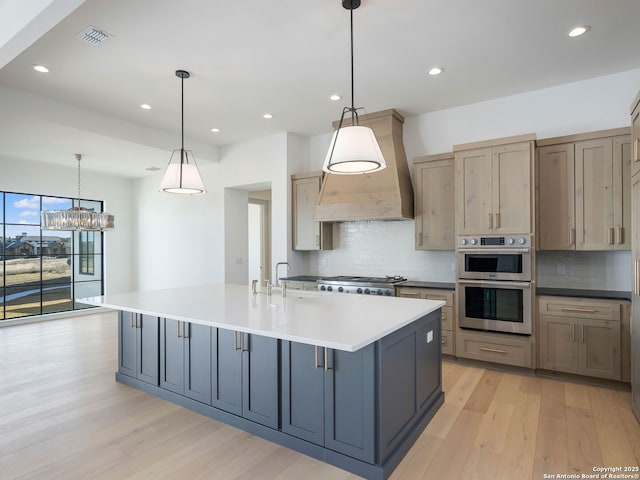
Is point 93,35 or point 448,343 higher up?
point 93,35

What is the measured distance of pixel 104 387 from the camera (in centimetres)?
342

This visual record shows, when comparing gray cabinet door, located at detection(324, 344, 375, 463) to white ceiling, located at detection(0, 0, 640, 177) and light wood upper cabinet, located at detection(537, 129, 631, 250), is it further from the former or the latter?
light wood upper cabinet, located at detection(537, 129, 631, 250)

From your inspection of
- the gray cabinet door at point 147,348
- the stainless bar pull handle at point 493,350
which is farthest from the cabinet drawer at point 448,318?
the gray cabinet door at point 147,348

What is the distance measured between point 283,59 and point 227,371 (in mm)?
2727

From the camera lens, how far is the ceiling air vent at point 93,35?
2779mm

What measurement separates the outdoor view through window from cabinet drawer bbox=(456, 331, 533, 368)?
22.0 ft

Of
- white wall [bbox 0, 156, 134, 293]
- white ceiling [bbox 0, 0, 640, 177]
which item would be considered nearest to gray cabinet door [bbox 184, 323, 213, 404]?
white ceiling [bbox 0, 0, 640, 177]

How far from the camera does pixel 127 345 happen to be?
3.49 m

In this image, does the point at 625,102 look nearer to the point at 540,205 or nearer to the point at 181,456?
the point at 540,205

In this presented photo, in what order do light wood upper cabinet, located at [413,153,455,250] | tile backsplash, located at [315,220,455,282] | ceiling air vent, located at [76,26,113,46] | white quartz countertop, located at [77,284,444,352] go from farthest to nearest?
tile backsplash, located at [315,220,455,282]
light wood upper cabinet, located at [413,153,455,250]
ceiling air vent, located at [76,26,113,46]
white quartz countertop, located at [77,284,444,352]

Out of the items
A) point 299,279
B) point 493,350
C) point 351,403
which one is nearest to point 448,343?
point 493,350

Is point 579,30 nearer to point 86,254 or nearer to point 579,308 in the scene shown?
point 579,308

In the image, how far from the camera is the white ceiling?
264 centimetres

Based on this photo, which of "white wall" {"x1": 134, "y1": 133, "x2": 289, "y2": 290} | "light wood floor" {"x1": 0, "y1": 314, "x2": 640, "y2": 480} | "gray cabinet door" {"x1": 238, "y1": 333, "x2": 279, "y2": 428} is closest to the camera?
"light wood floor" {"x1": 0, "y1": 314, "x2": 640, "y2": 480}
